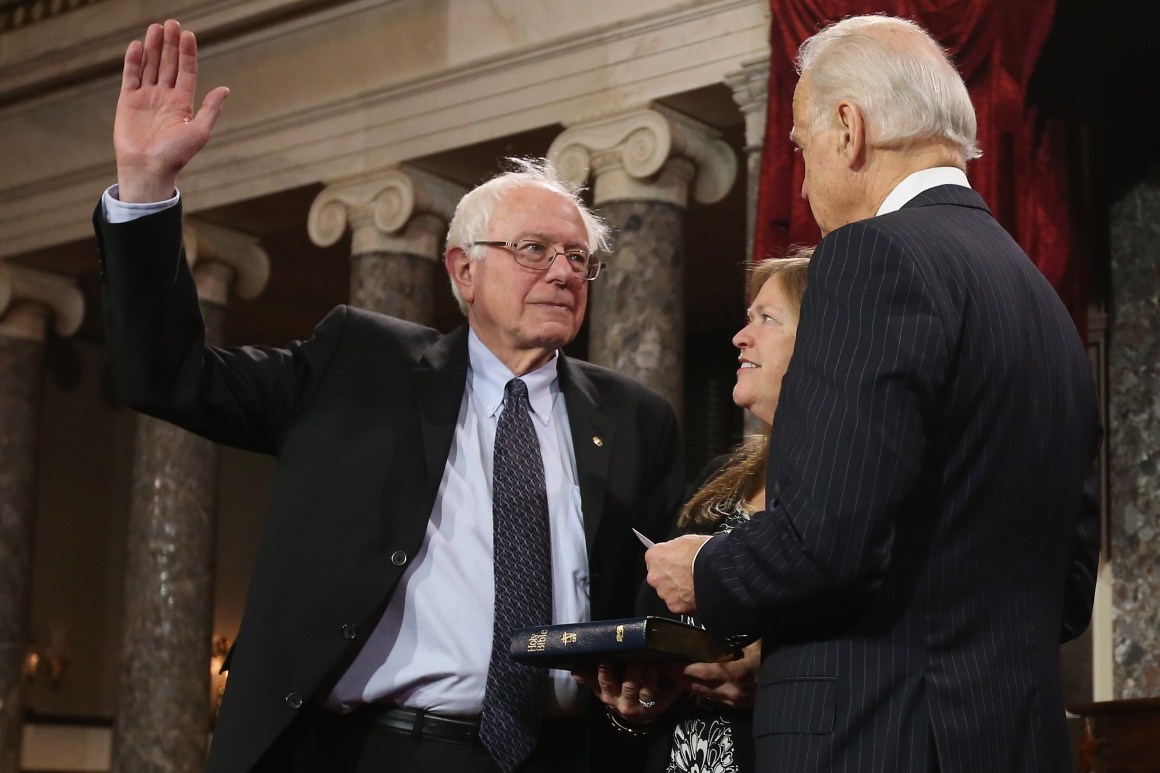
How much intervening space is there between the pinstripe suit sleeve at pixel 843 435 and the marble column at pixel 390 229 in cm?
678

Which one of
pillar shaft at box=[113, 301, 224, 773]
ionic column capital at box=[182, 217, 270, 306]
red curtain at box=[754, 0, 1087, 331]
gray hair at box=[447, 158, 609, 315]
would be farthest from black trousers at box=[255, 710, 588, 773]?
ionic column capital at box=[182, 217, 270, 306]

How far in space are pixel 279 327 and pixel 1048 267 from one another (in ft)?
26.0

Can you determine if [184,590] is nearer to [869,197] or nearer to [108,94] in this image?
[108,94]

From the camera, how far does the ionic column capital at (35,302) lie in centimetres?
1066

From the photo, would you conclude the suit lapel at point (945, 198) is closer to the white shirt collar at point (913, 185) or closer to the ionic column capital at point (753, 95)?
the white shirt collar at point (913, 185)

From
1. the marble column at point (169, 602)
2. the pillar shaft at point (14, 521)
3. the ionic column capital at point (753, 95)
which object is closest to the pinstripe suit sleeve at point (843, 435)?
the ionic column capital at point (753, 95)

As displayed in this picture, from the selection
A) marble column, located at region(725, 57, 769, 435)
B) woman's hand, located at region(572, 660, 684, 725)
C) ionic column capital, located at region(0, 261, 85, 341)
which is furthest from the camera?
ionic column capital, located at region(0, 261, 85, 341)

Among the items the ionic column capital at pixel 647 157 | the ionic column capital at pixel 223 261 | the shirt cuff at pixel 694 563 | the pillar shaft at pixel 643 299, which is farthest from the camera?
the ionic column capital at pixel 223 261

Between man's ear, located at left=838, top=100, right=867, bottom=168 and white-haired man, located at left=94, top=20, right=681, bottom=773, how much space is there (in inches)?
46.5

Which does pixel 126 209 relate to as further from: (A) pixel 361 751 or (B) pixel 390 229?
(B) pixel 390 229

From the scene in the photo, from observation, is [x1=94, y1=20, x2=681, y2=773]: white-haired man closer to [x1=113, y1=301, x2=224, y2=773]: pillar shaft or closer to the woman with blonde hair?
the woman with blonde hair

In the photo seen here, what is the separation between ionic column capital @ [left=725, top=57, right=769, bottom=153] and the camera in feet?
24.1

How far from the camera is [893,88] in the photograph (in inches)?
94.5

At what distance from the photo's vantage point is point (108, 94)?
10008 millimetres
